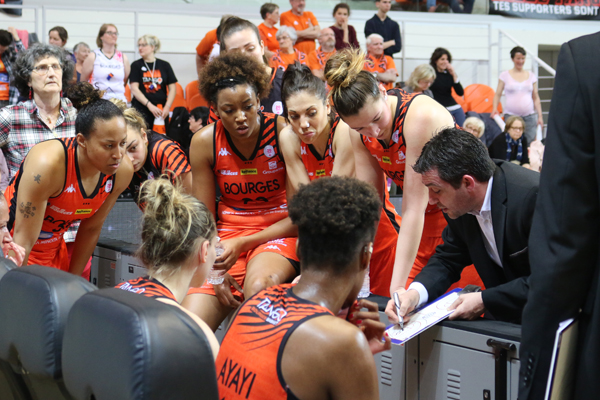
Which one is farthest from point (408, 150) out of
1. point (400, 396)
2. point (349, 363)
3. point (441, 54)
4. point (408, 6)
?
point (408, 6)

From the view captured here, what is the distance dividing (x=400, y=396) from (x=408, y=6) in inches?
311

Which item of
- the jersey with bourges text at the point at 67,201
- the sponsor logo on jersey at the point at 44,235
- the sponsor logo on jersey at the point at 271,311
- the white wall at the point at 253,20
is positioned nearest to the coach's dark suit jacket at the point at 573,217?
the sponsor logo on jersey at the point at 271,311

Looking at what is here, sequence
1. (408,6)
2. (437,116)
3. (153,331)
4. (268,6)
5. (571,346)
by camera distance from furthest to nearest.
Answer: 1. (408,6)
2. (268,6)
3. (437,116)
4. (571,346)
5. (153,331)

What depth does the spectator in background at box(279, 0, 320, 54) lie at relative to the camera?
20.6 ft

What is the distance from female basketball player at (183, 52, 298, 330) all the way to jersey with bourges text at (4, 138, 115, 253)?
517 millimetres

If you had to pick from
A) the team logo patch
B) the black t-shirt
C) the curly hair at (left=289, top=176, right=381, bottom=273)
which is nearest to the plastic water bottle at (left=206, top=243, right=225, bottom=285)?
the curly hair at (left=289, top=176, right=381, bottom=273)

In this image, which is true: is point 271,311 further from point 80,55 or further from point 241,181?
point 80,55

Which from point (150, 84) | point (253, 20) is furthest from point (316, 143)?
point (253, 20)

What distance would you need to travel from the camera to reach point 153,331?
3.12 ft

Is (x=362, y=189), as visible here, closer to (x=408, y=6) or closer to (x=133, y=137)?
(x=133, y=137)

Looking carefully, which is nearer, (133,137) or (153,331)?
(153,331)

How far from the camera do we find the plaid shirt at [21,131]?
131 inches

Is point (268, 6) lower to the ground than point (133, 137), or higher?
higher

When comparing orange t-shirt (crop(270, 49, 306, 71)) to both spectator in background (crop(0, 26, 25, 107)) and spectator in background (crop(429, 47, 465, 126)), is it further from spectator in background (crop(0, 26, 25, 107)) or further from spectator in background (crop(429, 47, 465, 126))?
spectator in background (crop(0, 26, 25, 107))
